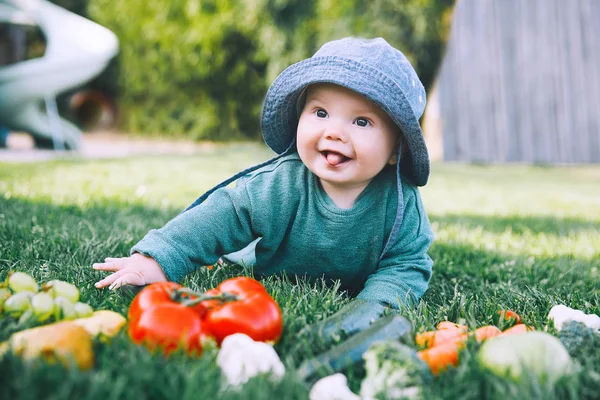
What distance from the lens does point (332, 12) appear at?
11531 millimetres

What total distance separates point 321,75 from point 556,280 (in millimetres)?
1410

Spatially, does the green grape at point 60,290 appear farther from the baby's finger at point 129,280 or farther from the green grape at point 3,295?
the baby's finger at point 129,280

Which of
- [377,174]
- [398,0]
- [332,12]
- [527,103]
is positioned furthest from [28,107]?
[377,174]

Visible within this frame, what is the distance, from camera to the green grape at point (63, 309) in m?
1.54

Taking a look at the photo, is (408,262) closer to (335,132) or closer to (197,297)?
(335,132)

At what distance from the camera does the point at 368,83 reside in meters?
2.06

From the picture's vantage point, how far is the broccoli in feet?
5.24

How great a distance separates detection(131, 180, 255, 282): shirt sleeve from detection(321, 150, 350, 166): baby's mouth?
0.35m

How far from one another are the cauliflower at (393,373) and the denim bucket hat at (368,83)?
0.96m

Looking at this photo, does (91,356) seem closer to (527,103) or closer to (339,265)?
(339,265)

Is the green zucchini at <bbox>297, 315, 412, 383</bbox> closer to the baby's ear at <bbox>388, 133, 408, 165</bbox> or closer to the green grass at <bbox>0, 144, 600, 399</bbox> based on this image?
the green grass at <bbox>0, 144, 600, 399</bbox>

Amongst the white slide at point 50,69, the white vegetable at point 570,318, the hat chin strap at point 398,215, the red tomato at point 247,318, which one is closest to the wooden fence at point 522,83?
the white slide at point 50,69

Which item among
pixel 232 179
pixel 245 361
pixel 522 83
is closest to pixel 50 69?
pixel 522 83

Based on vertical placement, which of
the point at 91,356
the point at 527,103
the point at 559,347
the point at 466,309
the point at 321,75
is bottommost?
the point at 527,103
